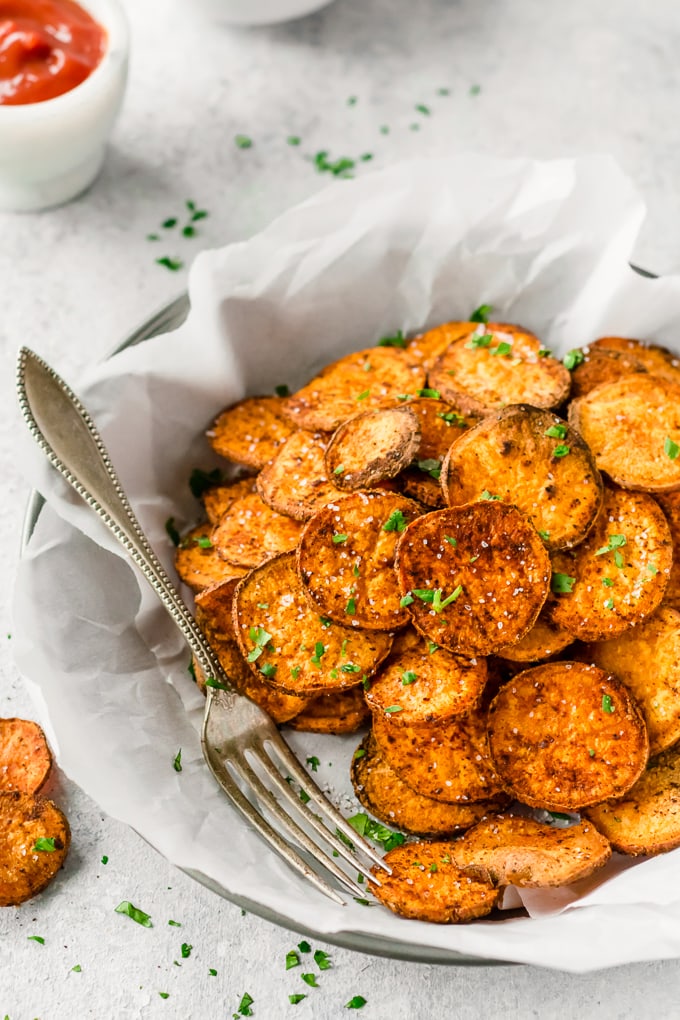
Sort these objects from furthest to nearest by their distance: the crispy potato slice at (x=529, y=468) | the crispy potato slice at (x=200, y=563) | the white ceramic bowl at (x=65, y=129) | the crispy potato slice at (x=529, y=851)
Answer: the white ceramic bowl at (x=65, y=129) → the crispy potato slice at (x=200, y=563) → the crispy potato slice at (x=529, y=468) → the crispy potato slice at (x=529, y=851)

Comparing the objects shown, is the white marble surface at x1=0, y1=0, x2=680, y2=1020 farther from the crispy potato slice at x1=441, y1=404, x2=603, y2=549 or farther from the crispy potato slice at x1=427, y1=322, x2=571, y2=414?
the crispy potato slice at x1=441, y1=404, x2=603, y2=549

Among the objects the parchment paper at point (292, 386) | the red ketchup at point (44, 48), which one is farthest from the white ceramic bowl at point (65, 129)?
the parchment paper at point (292, 386)

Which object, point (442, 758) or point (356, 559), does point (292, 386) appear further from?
point (442, 758)

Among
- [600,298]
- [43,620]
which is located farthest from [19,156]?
[600,298]

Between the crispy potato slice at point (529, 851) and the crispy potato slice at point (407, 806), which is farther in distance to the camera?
the crispy potato slice at point (407, 806)

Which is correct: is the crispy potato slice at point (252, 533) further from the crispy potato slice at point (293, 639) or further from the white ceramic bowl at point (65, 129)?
the white ceramic bowl at point (65, 129)

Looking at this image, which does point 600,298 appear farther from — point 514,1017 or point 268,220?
point 514,1017
